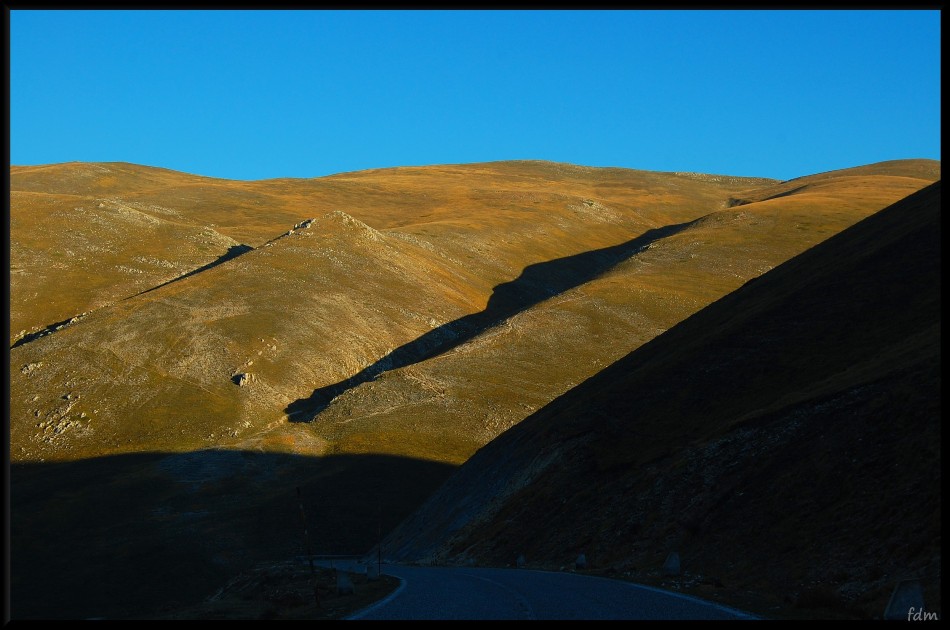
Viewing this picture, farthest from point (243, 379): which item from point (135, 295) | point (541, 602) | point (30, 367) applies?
point (541, 602)

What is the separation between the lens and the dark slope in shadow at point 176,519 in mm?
74375

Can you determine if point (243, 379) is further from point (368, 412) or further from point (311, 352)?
point (368, 412)

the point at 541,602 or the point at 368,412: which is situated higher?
the point at 368,412

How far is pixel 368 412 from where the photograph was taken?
386ft

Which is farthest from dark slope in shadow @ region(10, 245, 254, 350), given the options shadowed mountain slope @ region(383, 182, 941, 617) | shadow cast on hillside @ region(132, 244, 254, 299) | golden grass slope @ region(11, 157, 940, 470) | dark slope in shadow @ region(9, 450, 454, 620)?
shadowed mountain slope @ region(383, 182, 941, 617)

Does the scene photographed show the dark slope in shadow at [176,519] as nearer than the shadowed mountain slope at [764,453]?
No

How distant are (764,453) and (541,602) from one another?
1904 cm

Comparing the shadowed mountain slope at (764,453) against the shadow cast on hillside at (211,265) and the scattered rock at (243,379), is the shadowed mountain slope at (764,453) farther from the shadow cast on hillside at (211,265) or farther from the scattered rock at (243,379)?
the shadow cast on hillside at (211,265)

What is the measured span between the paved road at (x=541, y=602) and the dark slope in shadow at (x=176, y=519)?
42016 mm

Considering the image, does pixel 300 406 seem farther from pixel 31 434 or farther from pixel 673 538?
pixel 673 538

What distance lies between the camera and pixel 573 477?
5241 cm

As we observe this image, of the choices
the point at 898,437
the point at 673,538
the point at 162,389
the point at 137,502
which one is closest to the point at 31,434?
the point at 162,389

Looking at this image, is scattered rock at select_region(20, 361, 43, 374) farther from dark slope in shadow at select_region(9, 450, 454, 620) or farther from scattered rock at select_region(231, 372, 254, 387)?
scattered rock at select_region(231, 372, 254, 387)

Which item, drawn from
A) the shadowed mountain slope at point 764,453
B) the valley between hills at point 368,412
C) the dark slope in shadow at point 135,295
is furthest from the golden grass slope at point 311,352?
the shadowed mountain slope at point 764,453
